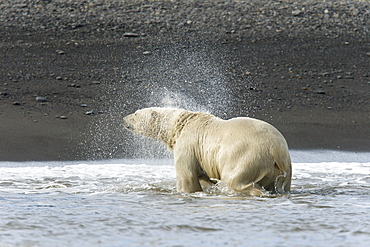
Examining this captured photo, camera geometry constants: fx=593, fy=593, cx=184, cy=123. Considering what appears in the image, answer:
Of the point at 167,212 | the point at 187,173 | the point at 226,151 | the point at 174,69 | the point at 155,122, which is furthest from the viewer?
the point at 174,69

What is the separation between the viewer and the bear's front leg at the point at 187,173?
19.7 ft

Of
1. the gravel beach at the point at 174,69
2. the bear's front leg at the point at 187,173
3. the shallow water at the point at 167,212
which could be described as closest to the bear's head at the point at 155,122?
the bear's front leg at the point at 187,173

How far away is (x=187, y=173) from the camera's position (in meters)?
6.02

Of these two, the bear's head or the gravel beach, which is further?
the gravel beach

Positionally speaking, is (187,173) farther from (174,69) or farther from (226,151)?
(174,69)

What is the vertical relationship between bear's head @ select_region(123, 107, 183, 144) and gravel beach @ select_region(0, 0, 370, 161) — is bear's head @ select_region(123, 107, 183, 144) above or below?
below

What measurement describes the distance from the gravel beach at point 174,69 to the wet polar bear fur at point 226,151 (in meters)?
2.95

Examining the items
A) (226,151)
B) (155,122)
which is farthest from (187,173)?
(155,122)

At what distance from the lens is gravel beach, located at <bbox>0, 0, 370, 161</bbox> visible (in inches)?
392

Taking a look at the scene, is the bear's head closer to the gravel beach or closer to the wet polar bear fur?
the wet polar bear fur

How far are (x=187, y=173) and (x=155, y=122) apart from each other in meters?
0.87

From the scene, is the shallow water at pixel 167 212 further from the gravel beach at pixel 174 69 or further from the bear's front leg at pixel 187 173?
the gravel beach at pixel 174 69

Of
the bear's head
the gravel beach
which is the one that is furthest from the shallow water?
the gravel beach

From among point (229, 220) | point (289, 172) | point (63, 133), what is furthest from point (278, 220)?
point (63, 133)
